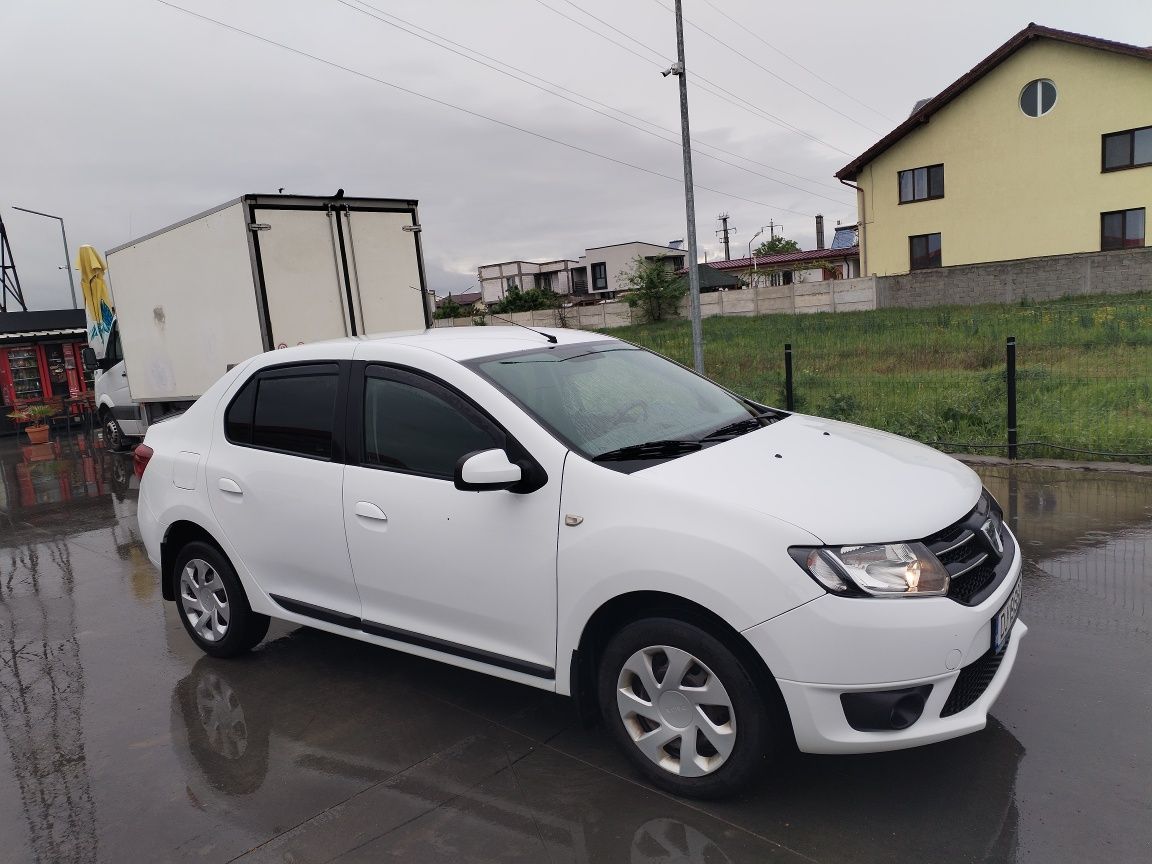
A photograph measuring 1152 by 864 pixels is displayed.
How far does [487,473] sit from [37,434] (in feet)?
64.3

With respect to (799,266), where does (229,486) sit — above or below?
below

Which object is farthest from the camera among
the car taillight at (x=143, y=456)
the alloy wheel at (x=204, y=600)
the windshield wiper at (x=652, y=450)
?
the car taillight at (x=143, y=456)

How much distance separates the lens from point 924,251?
3184cm

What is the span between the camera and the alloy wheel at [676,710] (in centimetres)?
295

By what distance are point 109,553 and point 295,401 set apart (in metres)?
4.53

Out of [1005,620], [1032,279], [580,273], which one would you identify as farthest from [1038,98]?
[580,273]

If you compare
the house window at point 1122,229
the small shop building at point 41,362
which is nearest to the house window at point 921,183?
the house window at point 1122,229

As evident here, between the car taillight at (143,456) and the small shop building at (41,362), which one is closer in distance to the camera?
the car taillight at (143,456)

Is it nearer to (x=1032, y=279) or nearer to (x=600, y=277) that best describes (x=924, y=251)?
(x=1032, y=279)

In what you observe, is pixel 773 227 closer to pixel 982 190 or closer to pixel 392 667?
pixel 982 190

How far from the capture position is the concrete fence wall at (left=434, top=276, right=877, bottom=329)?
91.7ft

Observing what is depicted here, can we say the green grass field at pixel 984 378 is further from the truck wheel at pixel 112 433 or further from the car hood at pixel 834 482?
the truck wheel at pixel 112 433

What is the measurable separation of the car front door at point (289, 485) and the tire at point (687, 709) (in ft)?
4.90

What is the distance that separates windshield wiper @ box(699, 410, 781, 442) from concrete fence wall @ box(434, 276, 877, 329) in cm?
2060
